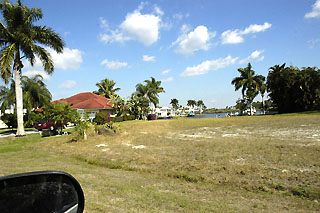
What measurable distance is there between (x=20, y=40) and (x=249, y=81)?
50.6m

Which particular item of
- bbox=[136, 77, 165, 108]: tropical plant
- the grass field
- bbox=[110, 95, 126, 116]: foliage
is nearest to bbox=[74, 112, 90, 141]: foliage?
the grass field

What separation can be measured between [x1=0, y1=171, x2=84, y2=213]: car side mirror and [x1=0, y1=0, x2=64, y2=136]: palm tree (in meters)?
20.1

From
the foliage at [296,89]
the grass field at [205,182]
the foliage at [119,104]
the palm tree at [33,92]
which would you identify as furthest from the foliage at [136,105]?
the grass field at [205,182]

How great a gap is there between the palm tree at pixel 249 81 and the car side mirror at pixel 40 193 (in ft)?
184

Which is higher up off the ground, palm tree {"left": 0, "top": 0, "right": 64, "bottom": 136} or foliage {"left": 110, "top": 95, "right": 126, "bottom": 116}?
palm tree {"left": 0, "top": 0, "right": 64, "bottom": 136}

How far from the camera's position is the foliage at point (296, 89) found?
148 feet

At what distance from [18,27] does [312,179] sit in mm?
22961

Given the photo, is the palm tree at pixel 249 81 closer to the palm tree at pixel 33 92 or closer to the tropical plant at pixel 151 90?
the tropical plant at pixel 151 90

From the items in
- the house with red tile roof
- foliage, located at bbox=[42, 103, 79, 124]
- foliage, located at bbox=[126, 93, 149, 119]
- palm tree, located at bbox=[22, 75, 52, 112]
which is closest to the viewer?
foliage, located at bbox=[42, 103, 79, 124]

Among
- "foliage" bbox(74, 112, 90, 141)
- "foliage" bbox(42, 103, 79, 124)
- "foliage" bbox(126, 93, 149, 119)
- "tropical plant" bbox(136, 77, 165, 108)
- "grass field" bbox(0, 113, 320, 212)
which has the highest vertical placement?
"tropical plant" bbox(136, 77, 165, 108)

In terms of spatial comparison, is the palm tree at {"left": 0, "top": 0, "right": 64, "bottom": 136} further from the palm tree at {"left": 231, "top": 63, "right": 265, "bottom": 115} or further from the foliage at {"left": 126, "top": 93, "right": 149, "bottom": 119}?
the palm tree at {"left": 231, "top": 63, "right": 265, "bottom": 115}

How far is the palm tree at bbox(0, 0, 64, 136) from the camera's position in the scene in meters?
17.7

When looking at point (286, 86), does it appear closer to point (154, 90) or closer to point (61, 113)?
point (154, 90)

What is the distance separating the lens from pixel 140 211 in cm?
369
